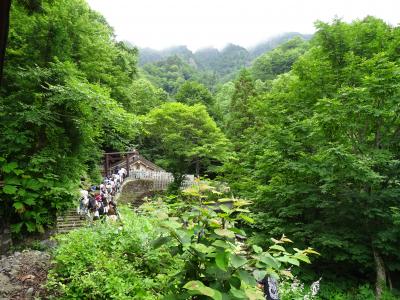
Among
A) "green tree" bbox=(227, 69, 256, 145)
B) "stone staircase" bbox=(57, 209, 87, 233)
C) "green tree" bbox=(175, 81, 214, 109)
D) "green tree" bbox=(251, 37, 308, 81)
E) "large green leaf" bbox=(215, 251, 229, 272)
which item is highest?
"green tree" bbox=(251, 37, 308, 81)

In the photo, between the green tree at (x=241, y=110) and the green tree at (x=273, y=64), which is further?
the green tree at (x=273, y=64)

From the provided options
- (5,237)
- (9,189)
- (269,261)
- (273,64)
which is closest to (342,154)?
(269,261)

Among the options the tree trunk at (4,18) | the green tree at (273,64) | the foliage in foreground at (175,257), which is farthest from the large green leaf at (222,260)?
the green tree at (273,64)

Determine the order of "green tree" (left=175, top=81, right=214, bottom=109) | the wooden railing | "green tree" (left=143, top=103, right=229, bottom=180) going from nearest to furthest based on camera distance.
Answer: "green tree" (left=143, top=103, right=229, bottom=180) < the wooden railing < "green tree" (left=175, top=81, right=214, bottom=109)

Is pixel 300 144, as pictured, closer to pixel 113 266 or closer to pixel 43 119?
pixel 113 266

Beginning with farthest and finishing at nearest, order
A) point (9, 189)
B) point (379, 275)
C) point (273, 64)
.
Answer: point (273, 64), point (379, 275), point (9, 189)

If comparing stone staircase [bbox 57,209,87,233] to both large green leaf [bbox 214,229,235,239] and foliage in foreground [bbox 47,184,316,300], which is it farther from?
large green leaf [bbox 214,229,235,239]

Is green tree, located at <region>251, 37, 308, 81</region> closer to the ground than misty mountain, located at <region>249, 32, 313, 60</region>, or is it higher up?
closer to the ground

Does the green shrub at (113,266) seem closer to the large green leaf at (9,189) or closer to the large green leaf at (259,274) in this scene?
the large green leaf at (259,274)

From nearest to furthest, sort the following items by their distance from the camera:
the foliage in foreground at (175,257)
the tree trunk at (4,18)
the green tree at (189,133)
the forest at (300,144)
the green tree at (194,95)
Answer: the tree trunk at (4,18), the foliage in foreground at (175,257), the forest at (300,144), the green tree at (189,133), the green tree at (194,95)

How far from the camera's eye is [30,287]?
5.17 metres

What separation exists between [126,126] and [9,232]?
4474 mm

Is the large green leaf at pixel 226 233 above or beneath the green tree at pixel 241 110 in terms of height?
beneath

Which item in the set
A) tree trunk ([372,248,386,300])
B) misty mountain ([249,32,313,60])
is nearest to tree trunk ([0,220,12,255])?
tree trunk ([372,248,386,300])
